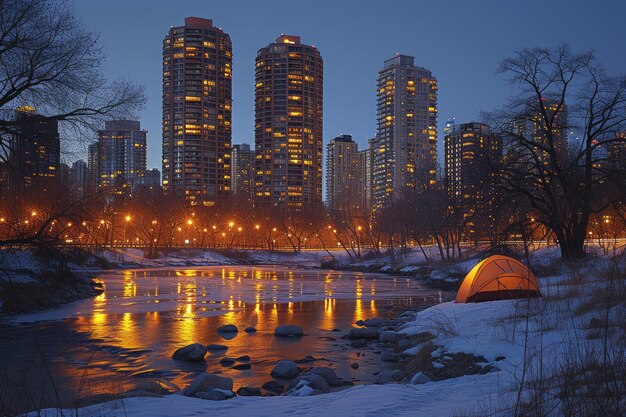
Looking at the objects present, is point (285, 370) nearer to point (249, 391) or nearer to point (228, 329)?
point (249, 391)

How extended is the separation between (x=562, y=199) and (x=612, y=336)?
2690cm

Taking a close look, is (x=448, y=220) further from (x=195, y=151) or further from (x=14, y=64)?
(x=195, y=151)

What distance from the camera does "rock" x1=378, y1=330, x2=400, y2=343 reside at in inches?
736

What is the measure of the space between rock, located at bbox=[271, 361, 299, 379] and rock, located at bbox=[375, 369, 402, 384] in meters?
2.08

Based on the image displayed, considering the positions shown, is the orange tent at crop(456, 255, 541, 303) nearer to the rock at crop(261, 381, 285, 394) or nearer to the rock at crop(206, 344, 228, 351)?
the rock at crop(206, 344, 228, 351)

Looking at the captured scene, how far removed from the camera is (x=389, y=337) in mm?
18797

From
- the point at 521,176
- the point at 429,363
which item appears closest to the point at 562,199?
the point at 521,176

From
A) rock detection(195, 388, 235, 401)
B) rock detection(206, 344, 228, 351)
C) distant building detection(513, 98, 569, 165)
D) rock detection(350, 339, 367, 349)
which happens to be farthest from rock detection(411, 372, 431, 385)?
distant building detection(513, 98, 569, 165)

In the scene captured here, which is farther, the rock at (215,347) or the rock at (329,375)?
the rock at (215,347)

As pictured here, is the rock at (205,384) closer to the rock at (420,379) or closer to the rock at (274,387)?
the rock at (274,387)

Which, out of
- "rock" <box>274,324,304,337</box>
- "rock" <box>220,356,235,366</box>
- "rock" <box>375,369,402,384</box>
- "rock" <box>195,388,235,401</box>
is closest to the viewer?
"rock" <box>195,388,235,401</box>

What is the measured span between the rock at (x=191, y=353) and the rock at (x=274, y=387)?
3.74 metres

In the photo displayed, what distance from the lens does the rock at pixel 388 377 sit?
40.8ft

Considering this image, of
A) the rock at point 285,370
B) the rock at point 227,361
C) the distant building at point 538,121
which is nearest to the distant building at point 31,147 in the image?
the rock at point 227,361
